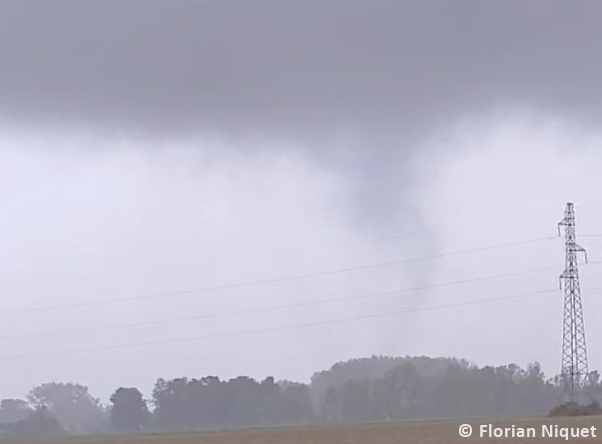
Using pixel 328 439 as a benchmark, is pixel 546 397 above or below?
above

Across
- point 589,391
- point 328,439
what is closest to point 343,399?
point 589,391

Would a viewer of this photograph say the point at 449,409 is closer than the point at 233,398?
Answer: Yes

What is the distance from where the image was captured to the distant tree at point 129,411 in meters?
129

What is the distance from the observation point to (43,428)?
12112 centimetres

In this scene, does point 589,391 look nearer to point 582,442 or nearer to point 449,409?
point 449,409

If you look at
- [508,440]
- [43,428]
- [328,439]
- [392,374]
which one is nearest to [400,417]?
[392,374]

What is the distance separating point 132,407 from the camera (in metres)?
132

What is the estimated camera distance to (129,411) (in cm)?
13138

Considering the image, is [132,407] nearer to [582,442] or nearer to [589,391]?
[589,391]

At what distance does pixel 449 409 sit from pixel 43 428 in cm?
4294

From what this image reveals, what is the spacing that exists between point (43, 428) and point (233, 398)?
2622 centimetres

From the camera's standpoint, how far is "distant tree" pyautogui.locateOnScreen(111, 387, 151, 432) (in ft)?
424

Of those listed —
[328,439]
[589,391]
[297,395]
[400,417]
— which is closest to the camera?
[328,439]

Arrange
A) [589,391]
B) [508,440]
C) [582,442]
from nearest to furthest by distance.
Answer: [582,442] → [508,440] → [589,391]
